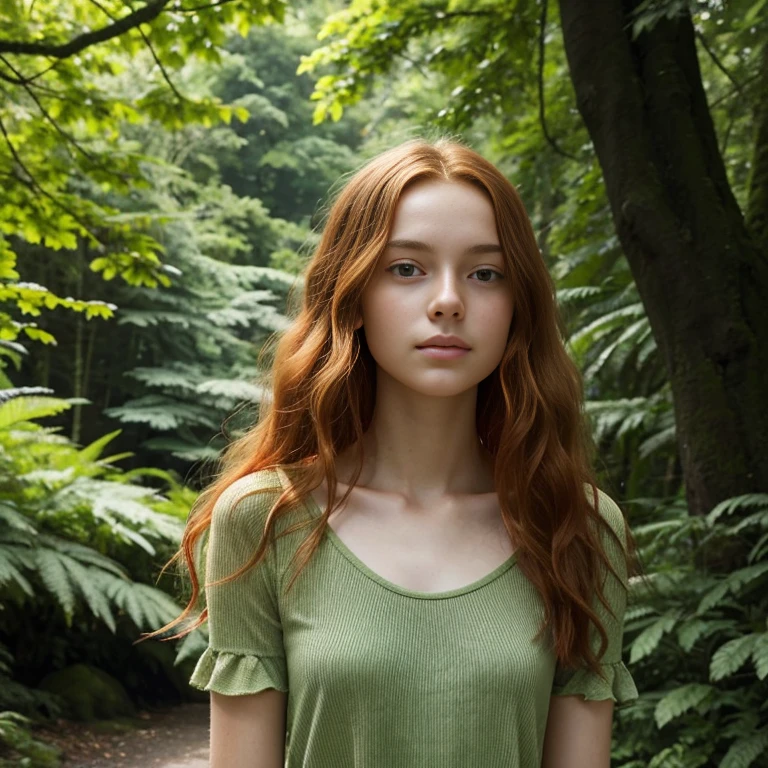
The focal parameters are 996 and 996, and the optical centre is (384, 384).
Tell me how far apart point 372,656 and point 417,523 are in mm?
254

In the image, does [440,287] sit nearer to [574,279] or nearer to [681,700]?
[681,700]

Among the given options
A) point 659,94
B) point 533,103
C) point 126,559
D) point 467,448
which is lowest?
point 126,559

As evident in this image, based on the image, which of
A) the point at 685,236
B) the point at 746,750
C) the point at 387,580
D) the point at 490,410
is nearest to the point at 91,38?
the point at 685,236

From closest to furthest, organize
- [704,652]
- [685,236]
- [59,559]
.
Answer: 1. [685,236]
2. [704,652]
3. [59,559]

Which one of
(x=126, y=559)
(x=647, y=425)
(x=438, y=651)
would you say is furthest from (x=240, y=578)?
(x=126, y=559)

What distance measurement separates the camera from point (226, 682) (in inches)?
57.9

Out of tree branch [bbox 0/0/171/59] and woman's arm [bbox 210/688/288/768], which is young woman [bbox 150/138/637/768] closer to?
woman's arm [bbox 210/688/288/768]

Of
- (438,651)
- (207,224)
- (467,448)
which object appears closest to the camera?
(438,651)

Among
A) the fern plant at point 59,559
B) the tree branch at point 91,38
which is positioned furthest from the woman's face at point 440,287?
the fern plant at point 59,559

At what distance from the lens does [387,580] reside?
1.49m

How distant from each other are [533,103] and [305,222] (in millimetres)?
14310

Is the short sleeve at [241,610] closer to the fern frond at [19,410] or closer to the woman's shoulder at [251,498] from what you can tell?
the woman's shoulder at [251,498]

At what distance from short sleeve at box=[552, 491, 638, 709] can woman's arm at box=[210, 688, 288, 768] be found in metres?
0.45

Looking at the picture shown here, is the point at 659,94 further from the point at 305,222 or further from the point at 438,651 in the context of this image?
the point at 305,222
